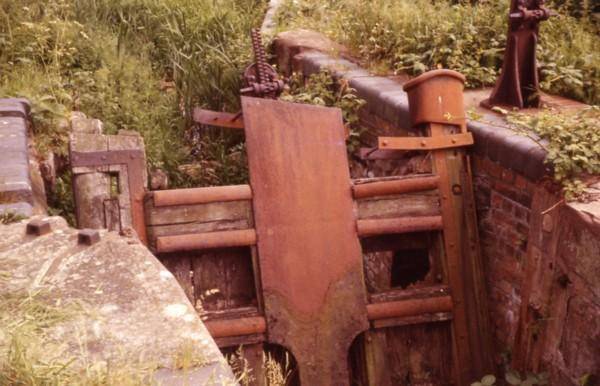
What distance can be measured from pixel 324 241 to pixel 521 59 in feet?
5.87

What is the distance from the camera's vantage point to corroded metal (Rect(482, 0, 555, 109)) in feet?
15.1

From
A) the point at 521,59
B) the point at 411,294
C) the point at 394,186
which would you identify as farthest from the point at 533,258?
the point at 521,59

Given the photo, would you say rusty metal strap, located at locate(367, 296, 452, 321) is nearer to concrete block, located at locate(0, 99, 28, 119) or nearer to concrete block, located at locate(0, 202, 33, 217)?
concrete block, located at locate(0, 202, 33, 217)

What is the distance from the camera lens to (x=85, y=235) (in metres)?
2.75

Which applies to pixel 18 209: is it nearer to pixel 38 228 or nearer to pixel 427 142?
pixel 38 228

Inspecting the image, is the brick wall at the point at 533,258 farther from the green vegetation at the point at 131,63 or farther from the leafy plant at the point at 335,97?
the green vegetation at the point at 131,63

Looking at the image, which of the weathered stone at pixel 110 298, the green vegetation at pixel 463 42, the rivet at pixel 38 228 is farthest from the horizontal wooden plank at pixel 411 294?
Result: the rivet at pixel 38 228

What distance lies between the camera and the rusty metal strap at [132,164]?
13.6 ft

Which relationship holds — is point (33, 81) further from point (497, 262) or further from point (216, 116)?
point (497, 262)

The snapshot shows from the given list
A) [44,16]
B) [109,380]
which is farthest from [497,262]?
[44,16]

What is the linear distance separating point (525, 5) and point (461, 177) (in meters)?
1.15

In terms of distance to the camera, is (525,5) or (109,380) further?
(525,5)

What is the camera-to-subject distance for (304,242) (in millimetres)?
4227

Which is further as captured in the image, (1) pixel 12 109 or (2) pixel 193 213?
(1) pixel 12 109
